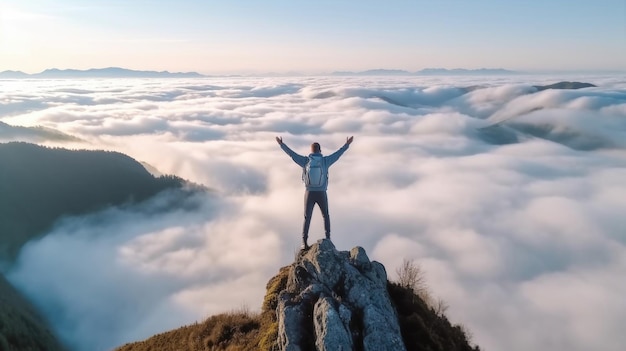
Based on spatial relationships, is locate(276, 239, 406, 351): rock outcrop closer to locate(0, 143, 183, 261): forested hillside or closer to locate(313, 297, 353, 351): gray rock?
locate(313, 297, 353, 351): gray rock

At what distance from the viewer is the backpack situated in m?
14.2

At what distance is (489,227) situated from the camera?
438 feet

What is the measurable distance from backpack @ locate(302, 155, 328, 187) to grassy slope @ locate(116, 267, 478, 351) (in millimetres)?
4133

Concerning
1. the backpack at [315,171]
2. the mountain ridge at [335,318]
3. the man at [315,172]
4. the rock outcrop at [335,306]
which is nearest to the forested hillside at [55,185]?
the mountain ridge at [335,318]

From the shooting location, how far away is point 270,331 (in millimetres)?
12445

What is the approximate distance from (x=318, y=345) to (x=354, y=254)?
4.26 metres

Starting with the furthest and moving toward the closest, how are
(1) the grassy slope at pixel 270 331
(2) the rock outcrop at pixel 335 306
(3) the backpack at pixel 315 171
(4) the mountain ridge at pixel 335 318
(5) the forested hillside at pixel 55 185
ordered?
(5) the forested hillside at pixel 55 185 → (3) the backpack at pixel 315 171 → (1) the grassy slope at pixel 270 331 → (4) the mountain ridge at pixel 335 318 → (2) the rock outcrop at pixel 335 306

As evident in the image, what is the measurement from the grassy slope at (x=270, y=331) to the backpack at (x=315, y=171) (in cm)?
413

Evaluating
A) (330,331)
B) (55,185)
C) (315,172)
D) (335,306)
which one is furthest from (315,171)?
(55,185)

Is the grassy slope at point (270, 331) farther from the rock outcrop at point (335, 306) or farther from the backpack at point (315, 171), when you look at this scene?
the backpack at point (315, 171)

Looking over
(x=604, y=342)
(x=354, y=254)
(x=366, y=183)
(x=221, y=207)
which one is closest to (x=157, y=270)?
(x=221, y=207)

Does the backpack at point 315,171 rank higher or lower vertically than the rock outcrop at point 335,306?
higher

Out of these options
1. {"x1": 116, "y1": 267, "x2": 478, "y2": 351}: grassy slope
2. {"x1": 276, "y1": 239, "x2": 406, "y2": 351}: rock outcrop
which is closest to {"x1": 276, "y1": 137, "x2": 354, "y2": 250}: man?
{"x1": 276, "y1": 239, "x2": 406, "y2": 351}: rock outcrop

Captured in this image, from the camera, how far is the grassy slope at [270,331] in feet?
39.9
